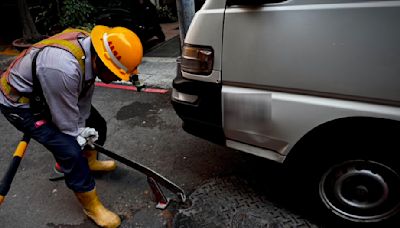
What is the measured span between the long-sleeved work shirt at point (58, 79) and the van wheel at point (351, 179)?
147 centimetres

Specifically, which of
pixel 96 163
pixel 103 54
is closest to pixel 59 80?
pixel 103 54

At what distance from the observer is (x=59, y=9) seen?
25.1ft

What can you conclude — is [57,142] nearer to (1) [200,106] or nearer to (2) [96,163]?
(2) [96,163]

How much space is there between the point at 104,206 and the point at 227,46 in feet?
5.39

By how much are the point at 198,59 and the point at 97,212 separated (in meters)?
1.37

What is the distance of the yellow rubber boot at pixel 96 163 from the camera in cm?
290

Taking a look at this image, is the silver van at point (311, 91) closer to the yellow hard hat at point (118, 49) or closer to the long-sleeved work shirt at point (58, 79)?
the yellow hard hat at point (118, 49)

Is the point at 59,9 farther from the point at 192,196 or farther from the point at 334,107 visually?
the point at 334,107

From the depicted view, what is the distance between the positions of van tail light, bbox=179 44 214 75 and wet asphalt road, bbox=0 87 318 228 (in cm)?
109

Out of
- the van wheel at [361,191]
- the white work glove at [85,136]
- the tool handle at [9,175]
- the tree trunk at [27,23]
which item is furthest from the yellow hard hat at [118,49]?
the tree trunk at [27,23]

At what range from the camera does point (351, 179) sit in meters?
2.03

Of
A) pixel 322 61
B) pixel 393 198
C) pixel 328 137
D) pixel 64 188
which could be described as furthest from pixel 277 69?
pixel 64 188

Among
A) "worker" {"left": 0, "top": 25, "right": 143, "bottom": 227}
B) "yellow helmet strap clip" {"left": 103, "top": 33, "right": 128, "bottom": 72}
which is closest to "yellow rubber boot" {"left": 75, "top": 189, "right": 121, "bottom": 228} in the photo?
"worker" {"left": 0, "top": 25, "right": 143, "bottom": 227}

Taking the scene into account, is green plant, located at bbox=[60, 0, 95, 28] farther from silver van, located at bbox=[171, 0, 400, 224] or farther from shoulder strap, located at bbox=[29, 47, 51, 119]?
silver van, located at bbox=[171, 0, 400, 224]
